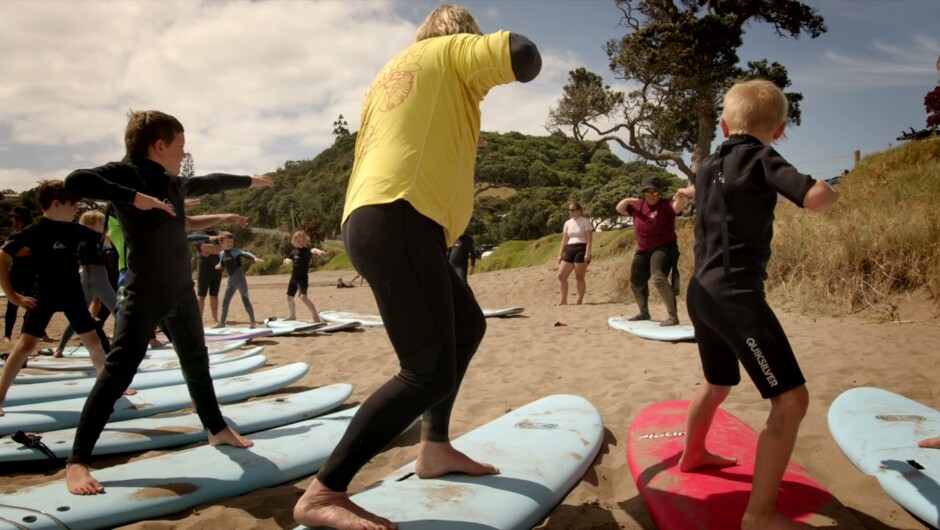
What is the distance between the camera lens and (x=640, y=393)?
3963mm

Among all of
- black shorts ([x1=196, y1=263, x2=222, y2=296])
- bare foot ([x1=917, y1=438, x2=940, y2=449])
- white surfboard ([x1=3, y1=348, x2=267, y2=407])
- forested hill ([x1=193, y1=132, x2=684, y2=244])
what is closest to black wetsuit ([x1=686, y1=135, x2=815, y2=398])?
bare foot ([x1=917, y1=438, x2=940, y2=449])

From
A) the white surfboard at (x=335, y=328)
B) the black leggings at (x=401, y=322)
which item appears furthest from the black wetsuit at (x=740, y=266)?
the white surfboard at (x=335, y=328)

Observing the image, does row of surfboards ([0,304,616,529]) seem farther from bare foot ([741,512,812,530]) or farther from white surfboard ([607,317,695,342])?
white surfboard ([607,317,695,342])

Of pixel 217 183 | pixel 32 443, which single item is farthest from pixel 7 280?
pixel 217 183

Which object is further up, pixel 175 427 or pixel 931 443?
pixel 931 443

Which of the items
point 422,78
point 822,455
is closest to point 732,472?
point 822,455

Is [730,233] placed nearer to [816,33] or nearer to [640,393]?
[640,393]

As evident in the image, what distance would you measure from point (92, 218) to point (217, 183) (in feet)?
12.0

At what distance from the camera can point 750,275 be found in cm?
194

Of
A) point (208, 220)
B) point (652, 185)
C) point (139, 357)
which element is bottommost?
point (139, 357)

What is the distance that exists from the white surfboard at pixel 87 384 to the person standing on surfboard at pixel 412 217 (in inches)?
138

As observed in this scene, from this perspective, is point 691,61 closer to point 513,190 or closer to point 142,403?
point 142,403

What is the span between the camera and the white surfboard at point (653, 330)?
575cm

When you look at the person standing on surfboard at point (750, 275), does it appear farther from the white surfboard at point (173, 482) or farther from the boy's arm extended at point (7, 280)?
the boy's arm extended at point (7, 280)
